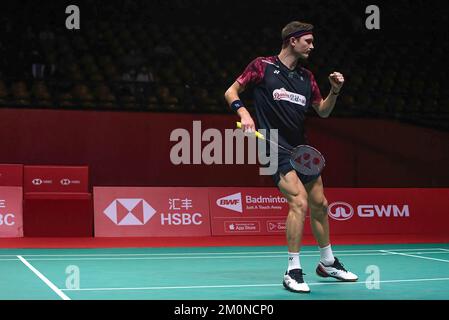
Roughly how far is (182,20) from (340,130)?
15.5 ft

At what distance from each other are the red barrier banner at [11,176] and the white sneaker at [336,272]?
231 inches

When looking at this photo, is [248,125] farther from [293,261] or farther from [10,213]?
[10,213]

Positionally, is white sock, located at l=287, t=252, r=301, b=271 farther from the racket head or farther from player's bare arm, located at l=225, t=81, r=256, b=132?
player's bare arm, located at l=225, t=81, r=256, b=132

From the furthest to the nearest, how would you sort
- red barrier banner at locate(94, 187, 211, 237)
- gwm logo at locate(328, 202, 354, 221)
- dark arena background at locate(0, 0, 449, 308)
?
gwm logo at locate(328, 202, 354, 221) → red barrier banner at locate(94, 187, 211, 237) → dark arena background at locate(0, 0, 449, 308)

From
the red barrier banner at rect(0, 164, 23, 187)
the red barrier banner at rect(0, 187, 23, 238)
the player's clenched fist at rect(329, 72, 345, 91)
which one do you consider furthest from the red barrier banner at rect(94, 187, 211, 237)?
the player's clenched fist at rect(329, 72, 345, 91)

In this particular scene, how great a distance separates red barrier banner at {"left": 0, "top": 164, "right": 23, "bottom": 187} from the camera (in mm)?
10625

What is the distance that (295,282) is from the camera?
5273 millimetres

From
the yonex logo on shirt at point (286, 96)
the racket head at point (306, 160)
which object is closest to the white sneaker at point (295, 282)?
the racket head at point (306, 160)

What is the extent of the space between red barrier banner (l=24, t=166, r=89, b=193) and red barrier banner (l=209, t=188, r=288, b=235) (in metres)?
1.81

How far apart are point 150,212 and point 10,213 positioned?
5.90 feet

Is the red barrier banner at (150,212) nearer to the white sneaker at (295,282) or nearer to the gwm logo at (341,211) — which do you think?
the gwm logo at (341,211)
